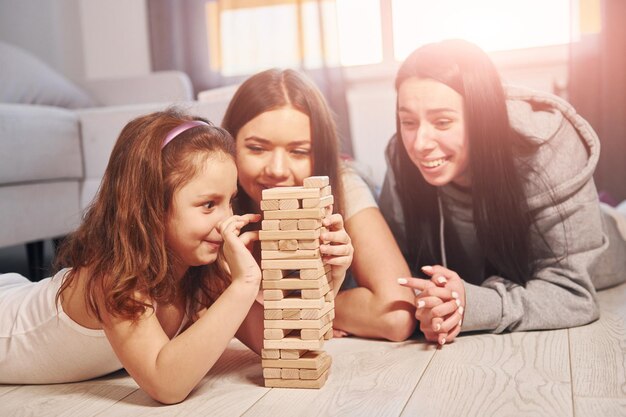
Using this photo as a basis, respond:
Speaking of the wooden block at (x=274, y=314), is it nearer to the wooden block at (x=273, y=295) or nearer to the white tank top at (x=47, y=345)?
the wooden block at (x=273, y=295)

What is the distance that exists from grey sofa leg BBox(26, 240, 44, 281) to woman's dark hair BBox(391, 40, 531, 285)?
1617 millimetres

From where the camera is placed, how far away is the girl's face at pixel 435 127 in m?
1.74

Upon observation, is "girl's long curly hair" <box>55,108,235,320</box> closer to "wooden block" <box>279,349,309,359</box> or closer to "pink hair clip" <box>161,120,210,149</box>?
"pink hair clip" <box>161,120,210,149</box>

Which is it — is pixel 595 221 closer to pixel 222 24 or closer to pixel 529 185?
pixel 529 185

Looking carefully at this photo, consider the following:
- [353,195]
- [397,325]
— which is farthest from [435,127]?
[397,325]

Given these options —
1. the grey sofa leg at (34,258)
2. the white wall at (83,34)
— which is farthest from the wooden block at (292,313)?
the white wall at (83,34)

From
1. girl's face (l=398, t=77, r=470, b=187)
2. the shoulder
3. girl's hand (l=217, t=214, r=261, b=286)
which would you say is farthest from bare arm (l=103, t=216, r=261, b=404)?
girl's face (l=398, t=77, r=470, b=187)

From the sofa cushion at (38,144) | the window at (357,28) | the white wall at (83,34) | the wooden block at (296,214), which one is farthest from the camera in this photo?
the white wall at (83,34)

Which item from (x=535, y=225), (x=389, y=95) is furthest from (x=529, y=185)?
(x=389, y=95)

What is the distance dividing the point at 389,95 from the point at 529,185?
2.25 metres

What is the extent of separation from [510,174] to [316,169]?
46cm

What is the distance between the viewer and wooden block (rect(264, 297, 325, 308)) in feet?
4.31

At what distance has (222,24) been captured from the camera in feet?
13.6

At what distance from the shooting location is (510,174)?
5.80 ft
